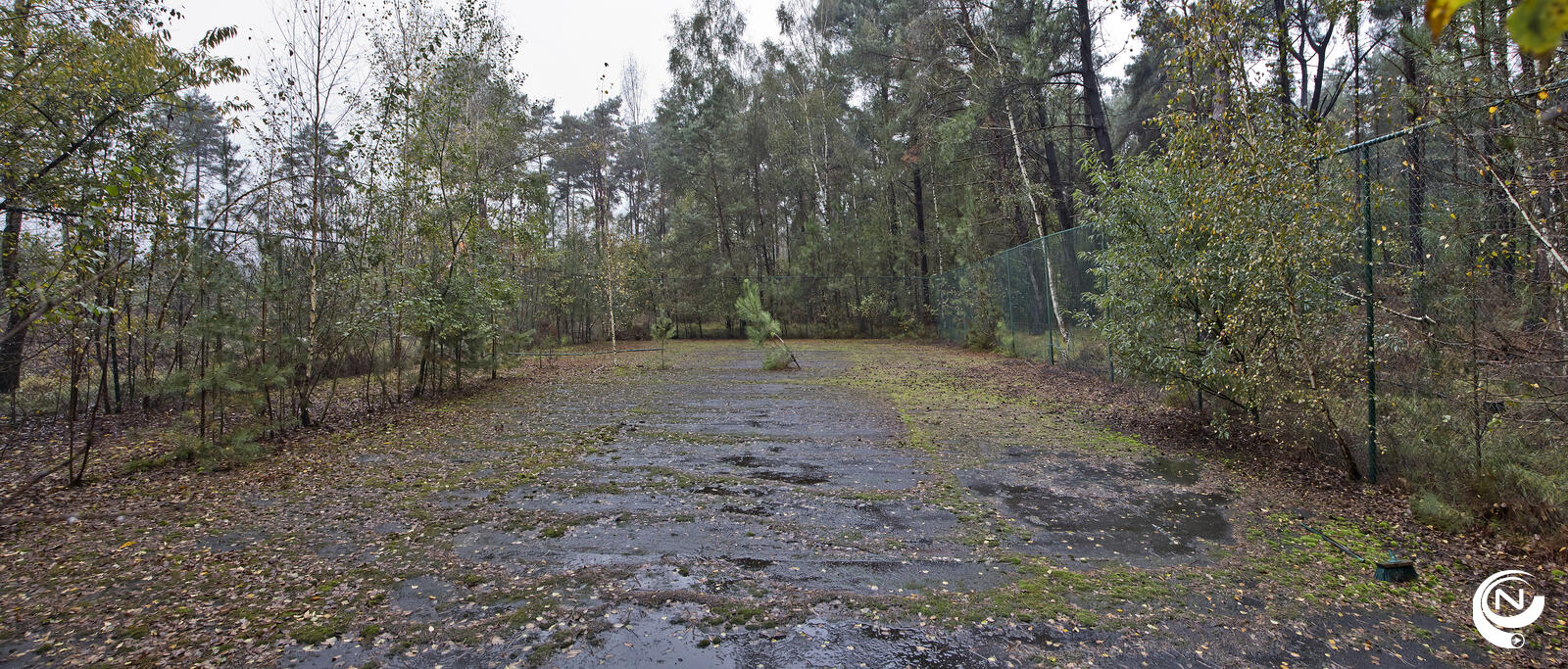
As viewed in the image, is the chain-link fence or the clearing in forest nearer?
the clearing in forest

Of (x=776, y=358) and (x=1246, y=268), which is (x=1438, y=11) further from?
(x=776, y=358)

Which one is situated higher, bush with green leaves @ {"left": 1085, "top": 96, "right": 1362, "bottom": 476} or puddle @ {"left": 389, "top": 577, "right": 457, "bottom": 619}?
bush with green leaves @ {"left": 1085, "top": 96, "right": 1362, "bottom": 476}

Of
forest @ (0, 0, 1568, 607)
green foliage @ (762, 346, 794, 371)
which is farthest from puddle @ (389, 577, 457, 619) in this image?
green foliage @ (762, 346, 794, 371)

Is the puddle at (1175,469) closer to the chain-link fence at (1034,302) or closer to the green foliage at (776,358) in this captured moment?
→ the chain-link fence at (1034,302)

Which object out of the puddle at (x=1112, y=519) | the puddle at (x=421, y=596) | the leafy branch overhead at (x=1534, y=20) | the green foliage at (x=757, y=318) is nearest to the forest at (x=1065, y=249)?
the leafy branch overhead at (x=1534, y=20)

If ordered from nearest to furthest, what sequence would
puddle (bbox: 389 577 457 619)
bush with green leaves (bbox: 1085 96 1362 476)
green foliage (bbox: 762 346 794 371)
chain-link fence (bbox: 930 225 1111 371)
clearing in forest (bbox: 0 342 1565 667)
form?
clearing in forest (bbox: 0 342 1565 667) → puddle (bbox: 389 577 457 619) → bush with green leaves (bbox: 1085 96 1362 476) → chain-link fence (bbox: 930 225 1111 371) → green foliage (bbox: 762 346 794 371)

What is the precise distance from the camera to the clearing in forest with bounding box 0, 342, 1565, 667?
8.37 feet

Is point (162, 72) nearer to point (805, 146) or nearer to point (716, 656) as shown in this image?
point (716, 656)

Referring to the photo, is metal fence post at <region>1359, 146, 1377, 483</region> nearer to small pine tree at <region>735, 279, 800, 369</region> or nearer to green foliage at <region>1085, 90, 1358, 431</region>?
green foliage at <region>1085, 90, 1358, 431</region>
